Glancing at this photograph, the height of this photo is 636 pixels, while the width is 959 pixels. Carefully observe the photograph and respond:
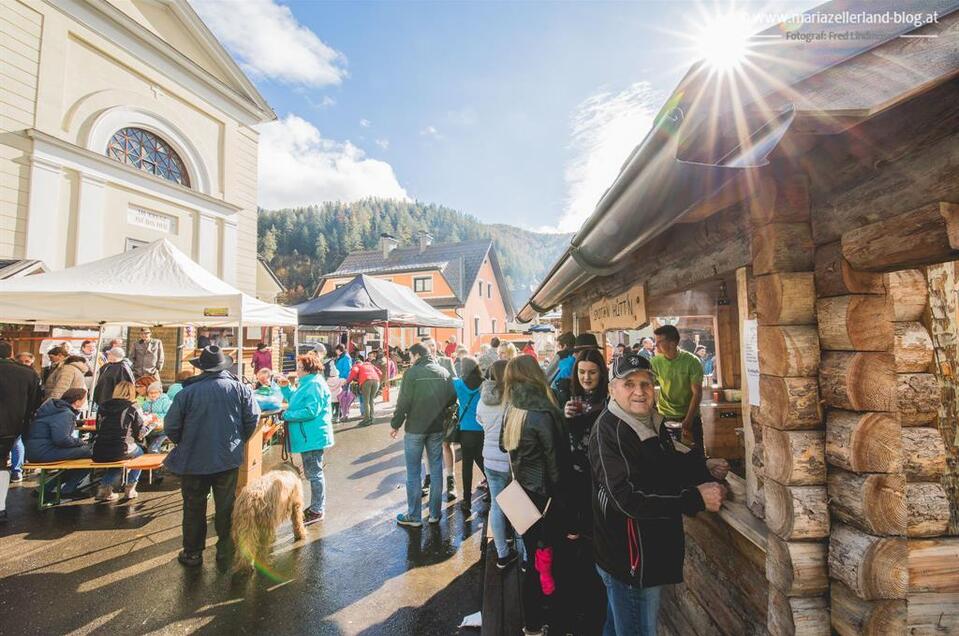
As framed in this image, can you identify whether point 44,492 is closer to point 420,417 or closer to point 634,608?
point 420,417

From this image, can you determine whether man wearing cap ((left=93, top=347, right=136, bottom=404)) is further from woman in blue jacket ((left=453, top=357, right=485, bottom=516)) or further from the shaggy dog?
woman in blue jacket ((left=453, top=357, right=485, bottom=516))

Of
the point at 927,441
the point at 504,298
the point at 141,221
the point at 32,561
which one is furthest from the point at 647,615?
the point at 504,298

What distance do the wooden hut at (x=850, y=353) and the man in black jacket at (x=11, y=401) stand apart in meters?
6.55

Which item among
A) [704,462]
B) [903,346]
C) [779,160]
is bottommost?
[704,462]

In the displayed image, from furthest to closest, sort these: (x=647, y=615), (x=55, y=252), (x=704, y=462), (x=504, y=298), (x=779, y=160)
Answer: (x=504, y=298) → (x=55, y=252) → (x=704, y=462) → (x=647, y=615) → (x=779, y=160)

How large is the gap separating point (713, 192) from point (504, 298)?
35491mm

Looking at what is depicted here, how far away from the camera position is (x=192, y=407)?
3512mm

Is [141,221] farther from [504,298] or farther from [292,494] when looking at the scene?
[504,298]

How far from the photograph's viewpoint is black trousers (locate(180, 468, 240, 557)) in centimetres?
352

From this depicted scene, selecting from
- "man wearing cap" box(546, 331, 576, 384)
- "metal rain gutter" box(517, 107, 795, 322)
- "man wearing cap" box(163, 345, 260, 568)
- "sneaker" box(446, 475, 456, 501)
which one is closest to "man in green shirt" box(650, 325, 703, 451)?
"man wearing cap" box(546, 331, 576, 384)

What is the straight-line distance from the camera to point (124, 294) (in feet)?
16.7

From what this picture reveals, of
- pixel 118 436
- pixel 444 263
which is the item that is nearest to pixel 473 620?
pixel 118 436

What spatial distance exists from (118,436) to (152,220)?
8.22 m

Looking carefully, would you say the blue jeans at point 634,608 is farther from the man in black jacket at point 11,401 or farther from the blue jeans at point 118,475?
the man in black jacket at point 11,401
